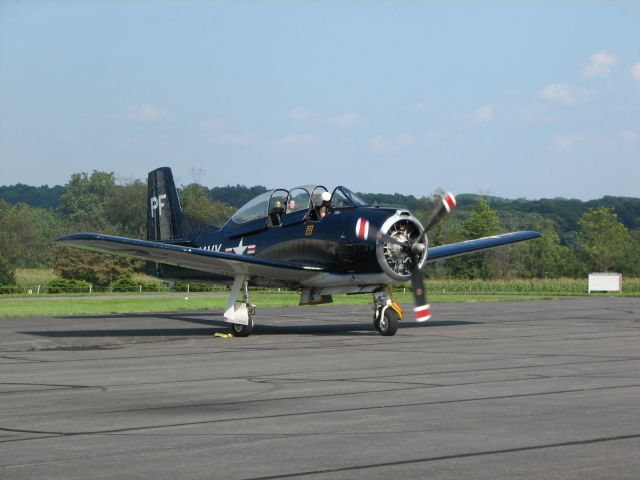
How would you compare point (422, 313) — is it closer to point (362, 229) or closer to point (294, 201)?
point (362, 229)

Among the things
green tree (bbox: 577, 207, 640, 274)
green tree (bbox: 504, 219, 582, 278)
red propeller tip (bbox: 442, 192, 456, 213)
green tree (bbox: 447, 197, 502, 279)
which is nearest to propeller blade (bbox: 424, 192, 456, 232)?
red propeller tip (bbox: 442, 192, 456, 213)

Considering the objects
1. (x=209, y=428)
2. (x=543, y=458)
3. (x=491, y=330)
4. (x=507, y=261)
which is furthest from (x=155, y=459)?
(x=507, y=261)

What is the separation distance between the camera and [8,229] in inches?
3935

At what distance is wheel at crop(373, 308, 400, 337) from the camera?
20.1 metres

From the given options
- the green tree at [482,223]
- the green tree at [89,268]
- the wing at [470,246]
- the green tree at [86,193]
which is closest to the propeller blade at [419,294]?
the wing at [470,246]

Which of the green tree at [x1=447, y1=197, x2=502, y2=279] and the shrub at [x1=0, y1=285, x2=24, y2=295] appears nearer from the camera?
the shrub at [x1=0, y1=285, x2=24, y2=295]

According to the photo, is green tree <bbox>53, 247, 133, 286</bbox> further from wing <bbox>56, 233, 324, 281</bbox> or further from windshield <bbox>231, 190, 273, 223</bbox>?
wing <bbox>56, 233, 324, 281</bbox>

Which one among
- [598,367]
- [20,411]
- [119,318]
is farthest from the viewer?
[119,318]

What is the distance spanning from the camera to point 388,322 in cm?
2012

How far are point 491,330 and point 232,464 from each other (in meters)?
15.7

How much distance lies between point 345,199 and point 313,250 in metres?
1.36

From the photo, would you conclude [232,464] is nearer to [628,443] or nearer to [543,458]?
[543,458]

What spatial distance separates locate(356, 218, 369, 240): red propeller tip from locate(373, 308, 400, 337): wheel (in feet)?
5.80

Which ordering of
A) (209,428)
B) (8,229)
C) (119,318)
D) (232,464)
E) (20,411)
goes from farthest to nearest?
(8,229) < (119,318) < (20,411) < (209,428) < (232,464)
